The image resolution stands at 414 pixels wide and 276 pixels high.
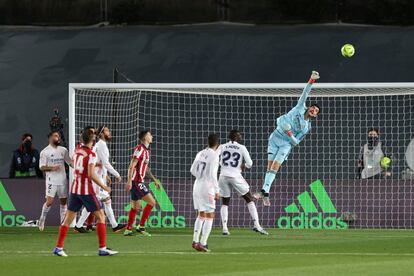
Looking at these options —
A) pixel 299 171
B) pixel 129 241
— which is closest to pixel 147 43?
pixel 299 171

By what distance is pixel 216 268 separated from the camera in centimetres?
1642

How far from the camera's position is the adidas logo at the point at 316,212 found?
27.8 metres

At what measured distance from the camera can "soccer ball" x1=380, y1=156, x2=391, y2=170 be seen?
27.6m

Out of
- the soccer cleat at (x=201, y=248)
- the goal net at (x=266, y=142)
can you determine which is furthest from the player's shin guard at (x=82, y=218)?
the soccer cleat at (x=201, y=248)

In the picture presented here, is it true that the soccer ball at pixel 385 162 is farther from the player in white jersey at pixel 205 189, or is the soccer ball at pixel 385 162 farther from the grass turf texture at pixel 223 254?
the player in white jersey at pixel 205 189

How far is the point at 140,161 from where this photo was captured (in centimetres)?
2422

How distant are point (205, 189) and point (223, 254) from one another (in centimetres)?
128

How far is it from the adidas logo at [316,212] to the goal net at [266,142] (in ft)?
0.08

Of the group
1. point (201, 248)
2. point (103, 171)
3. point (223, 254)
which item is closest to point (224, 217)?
point (103, 171)

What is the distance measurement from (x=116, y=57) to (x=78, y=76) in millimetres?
1261

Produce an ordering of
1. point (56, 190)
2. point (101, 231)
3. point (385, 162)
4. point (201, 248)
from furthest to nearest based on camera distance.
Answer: point (385, 162)
point (56, 190)
point (201, 248)
point (101, 231)

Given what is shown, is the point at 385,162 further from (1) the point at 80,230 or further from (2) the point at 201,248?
(2) the point at 201,248

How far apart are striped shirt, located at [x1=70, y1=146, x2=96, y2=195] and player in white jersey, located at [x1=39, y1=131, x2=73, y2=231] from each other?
743 centimetres

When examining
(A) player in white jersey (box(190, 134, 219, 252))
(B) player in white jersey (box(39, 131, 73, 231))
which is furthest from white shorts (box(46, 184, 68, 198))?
(A) player in white jersey (box(190, 134, 219, 252))
